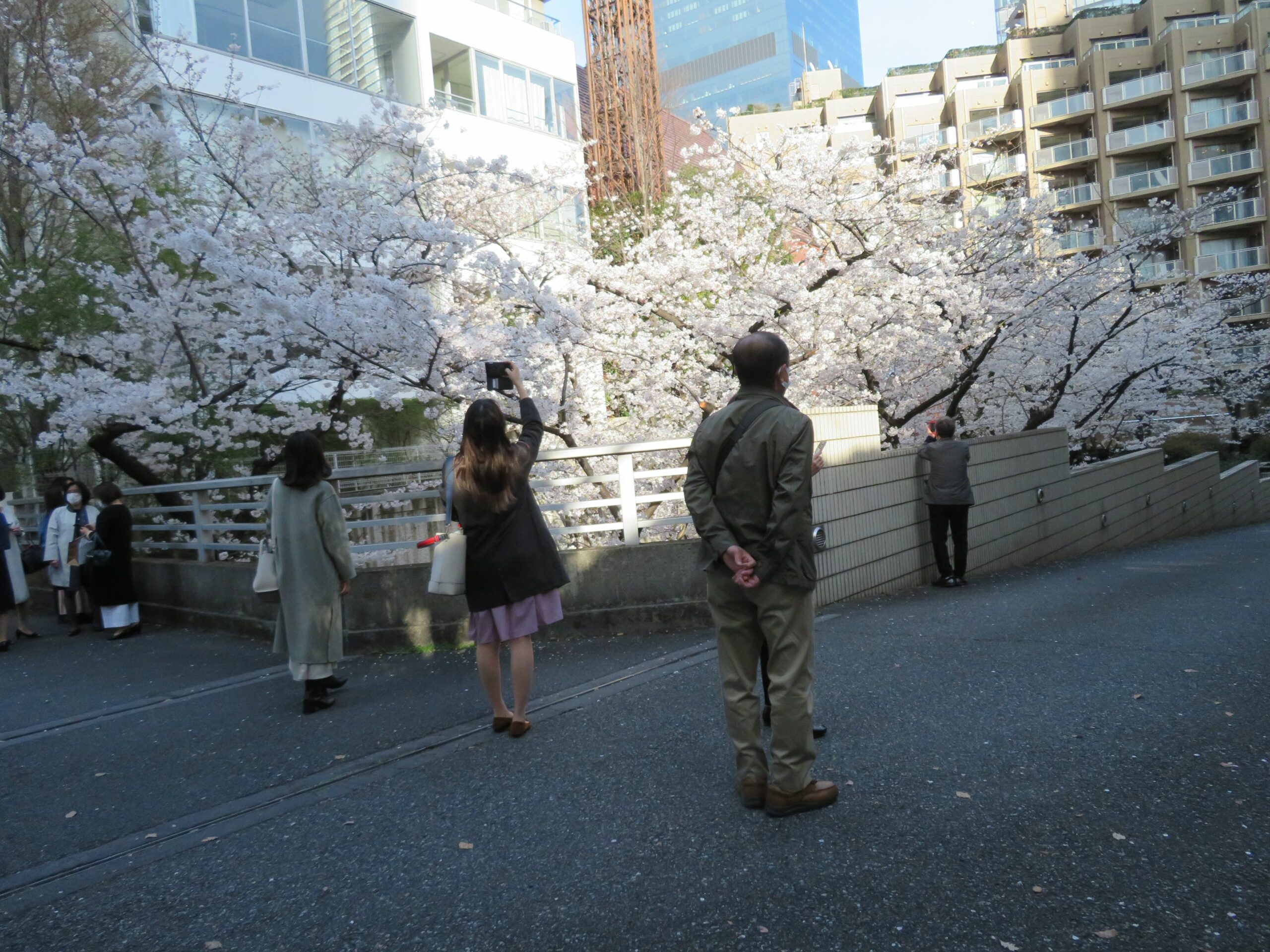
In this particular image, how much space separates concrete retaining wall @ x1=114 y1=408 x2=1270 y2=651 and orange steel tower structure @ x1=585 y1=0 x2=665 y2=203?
10.8m

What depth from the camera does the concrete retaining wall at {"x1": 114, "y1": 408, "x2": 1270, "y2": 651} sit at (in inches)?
294

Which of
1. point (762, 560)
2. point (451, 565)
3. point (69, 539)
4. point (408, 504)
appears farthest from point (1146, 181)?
point (762, 560)

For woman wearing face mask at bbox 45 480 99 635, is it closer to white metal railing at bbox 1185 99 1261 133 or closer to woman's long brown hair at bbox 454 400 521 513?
woman's long brown hair at bbox 454 400 521 513

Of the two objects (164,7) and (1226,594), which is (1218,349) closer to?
(1226,594)

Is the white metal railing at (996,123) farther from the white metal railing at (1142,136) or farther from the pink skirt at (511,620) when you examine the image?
the pink skirt at (511,620)

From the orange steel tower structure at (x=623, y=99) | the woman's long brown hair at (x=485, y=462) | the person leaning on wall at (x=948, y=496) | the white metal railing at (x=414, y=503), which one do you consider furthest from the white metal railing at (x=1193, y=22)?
the woman's long brown hair at (x=485, y=462)

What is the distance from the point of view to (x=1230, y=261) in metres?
40.9

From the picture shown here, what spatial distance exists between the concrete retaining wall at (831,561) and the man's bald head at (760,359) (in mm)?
3868

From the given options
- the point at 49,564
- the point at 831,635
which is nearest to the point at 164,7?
the point at 49,564

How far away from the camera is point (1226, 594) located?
8.19 m

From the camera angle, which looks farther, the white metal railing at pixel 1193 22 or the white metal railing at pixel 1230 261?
the white metal railing at pixel 1193 22

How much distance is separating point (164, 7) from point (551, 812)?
16.9 metres

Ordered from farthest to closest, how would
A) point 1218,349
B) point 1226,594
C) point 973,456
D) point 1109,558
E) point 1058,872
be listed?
point 1218,349
point 1109,558
point 973,456
point 1226,594
point 1058,872

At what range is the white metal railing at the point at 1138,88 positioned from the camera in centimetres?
4106
